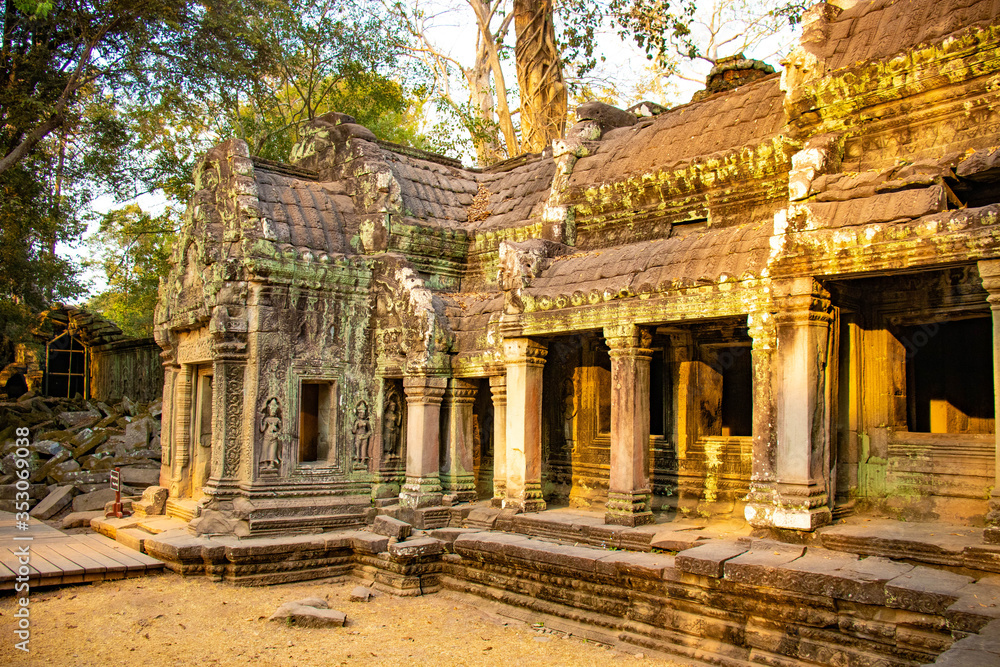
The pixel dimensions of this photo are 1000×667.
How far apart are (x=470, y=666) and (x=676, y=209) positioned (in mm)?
5638

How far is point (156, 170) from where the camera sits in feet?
66.3

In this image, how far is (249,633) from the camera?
7.51 m

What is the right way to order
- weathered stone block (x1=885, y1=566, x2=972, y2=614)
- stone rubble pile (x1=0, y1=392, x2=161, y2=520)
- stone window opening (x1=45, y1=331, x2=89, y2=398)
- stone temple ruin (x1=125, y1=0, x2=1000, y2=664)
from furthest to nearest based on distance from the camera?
stone window opening (x1=45, y1=331, x2=89, y2=398), stone rubble pile (x1=0, y1=392, x2=161, y2=520), stone temple ruin (x1=125, y1=0, x2=1000, y2=664), weathered stone block (x1=885, y1=566, x2=972, y2=614)

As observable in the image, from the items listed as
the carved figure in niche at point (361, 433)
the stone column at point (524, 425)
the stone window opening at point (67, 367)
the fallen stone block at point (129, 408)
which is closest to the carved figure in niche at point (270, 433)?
the carved figure in niche at point (361, 433)

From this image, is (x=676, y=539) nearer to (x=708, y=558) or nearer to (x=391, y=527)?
(x=708, y=558)

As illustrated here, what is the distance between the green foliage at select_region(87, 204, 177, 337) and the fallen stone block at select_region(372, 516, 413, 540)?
9949mm

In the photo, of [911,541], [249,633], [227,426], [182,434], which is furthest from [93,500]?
[911,541]

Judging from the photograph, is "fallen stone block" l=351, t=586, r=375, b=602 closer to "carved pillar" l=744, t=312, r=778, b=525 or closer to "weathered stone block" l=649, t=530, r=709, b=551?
"weathered stone block" l=649, t=530, r=709, b=551

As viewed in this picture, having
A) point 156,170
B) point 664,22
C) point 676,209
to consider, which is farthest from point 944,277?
point 156,170

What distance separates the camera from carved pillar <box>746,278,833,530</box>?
6.95 meters

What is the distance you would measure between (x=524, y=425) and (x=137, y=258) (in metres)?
15.7

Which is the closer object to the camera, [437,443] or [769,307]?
[769,307]

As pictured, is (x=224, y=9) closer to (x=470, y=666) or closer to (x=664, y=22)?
(x=664, y=22)

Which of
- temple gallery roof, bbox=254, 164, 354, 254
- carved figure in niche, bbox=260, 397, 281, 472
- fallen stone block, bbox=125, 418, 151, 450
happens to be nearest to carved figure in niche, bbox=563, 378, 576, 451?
temple gallery roof, bbox=254, 164, 354, 254
